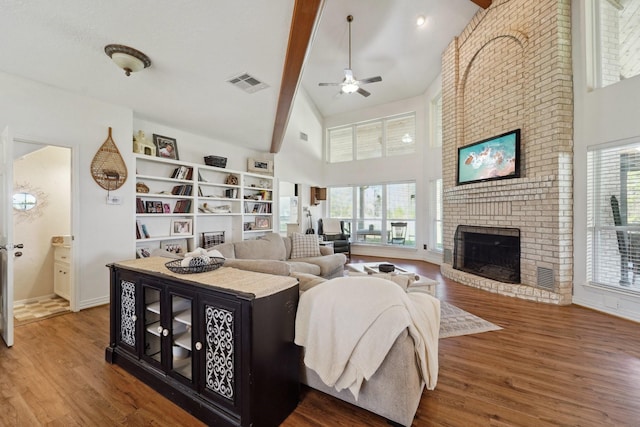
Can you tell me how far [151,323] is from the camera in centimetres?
204

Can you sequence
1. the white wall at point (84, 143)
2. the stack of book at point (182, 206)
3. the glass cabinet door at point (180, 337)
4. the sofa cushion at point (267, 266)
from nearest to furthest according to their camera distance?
the glass cabinet door at point (180, 337) < the sofa cushion at point (267, 266) < the white wall at point (84, 143) < the stack of book at point (182, 206)

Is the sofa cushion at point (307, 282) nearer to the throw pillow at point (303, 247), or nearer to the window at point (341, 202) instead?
the throw pillow at point (303, 247)

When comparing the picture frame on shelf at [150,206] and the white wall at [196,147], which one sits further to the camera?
the white wall at [196,147]

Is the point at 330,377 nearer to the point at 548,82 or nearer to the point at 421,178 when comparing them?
the point at 548,82

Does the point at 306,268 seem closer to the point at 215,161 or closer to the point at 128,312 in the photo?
the point at 128,312

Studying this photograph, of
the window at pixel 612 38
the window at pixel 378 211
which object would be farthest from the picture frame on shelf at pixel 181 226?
the window at pixel 612 38

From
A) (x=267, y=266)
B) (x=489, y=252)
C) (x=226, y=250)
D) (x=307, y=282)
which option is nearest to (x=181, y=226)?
(x=226, y=250)

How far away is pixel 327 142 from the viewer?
27.6 feet

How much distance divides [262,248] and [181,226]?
148 cm

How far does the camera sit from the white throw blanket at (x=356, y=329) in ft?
4.71

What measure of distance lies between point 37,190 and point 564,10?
24.7 feet

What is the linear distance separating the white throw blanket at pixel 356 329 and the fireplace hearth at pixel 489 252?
3236 millimetres

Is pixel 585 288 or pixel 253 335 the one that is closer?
pixel 253 335

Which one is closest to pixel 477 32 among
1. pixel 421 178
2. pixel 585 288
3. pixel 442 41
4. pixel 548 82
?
pixel 442 41
